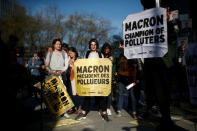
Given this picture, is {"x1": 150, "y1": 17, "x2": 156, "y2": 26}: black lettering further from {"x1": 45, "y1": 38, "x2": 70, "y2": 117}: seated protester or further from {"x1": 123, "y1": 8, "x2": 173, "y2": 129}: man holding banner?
{"x1": 45, "y1": 38, "x2": 70, "y2": 117}: seated protester

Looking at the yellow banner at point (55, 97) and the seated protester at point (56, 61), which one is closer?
the yellow banner at point (55, 97)

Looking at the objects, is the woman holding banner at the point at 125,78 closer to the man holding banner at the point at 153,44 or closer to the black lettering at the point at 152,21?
the man holding banner at the point at 153,44

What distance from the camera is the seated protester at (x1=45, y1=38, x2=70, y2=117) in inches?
181

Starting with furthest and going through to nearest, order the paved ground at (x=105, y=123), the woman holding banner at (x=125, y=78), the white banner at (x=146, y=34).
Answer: the woman holding banner at (x=125, y=78) < the paved ground at (x=105, y=123) < the white banner at (x=146, y=34)

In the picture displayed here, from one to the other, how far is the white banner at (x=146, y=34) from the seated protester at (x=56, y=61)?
189 cm

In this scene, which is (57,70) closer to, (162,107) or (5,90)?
(162,107)

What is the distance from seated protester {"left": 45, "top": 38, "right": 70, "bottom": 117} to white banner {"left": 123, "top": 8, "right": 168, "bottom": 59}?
1.89 metres

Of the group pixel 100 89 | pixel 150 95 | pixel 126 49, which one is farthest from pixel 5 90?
pixel 150 95

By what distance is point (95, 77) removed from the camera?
13.6ft

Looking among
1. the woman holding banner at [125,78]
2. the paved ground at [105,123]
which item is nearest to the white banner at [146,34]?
the woman holding banner at [125,78]

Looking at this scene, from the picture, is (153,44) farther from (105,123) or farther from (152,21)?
(105,123)

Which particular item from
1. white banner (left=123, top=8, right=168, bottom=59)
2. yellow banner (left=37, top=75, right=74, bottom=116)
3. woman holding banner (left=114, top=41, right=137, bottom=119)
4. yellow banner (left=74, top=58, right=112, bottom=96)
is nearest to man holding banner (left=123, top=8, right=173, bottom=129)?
white banner (left=123, top=8, right=168, bottom=59)

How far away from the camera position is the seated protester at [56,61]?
181 inches

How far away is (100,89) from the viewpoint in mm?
4102
